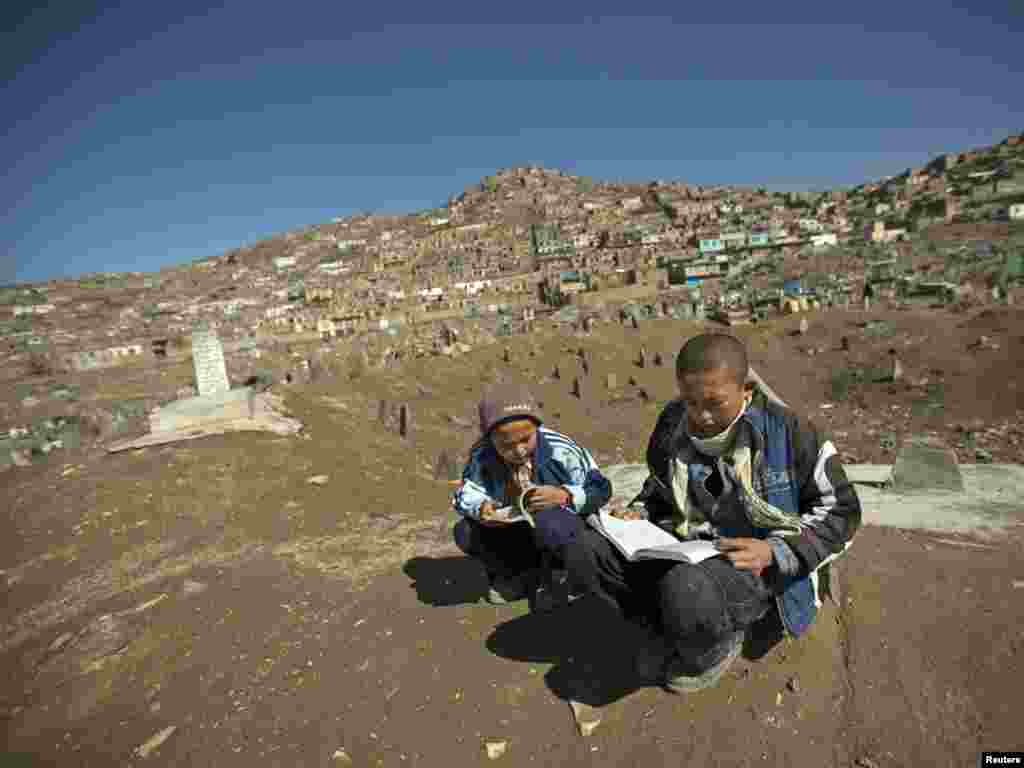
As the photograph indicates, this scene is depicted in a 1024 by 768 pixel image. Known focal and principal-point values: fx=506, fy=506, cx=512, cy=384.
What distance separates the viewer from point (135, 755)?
2859 millimetres

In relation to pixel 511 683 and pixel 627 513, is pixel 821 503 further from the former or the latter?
pixel 511 683

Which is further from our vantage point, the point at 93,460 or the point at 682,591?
the point at 93,460

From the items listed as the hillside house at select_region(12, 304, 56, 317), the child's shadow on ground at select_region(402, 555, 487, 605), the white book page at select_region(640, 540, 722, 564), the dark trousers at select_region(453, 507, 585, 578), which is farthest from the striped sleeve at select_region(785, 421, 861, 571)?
the hillside house at select_region(12, 304, 56, 317)

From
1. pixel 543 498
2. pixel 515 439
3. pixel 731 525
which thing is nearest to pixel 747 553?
pixel 731 525

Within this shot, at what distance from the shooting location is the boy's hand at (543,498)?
9.48 feet

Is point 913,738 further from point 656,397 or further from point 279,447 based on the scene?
point 656,397

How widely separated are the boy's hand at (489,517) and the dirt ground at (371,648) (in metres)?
0.75

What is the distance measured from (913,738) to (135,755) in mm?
3942

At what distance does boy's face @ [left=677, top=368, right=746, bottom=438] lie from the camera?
229 cm

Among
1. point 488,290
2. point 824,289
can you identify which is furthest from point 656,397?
point 488,290

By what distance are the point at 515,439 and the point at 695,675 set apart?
1508 millimetres

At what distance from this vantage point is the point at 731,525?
8.24 ft

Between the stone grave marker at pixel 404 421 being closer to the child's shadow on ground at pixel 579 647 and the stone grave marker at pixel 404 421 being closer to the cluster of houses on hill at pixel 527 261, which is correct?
the child's shadow on ground at pixel 579 647

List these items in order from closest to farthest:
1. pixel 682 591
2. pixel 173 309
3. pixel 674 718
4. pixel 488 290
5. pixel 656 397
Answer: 1. pixel 682 591
2. pixel 674 718
3. pixel 656 397
4. pixel 488 290
5. pixel 173 309
